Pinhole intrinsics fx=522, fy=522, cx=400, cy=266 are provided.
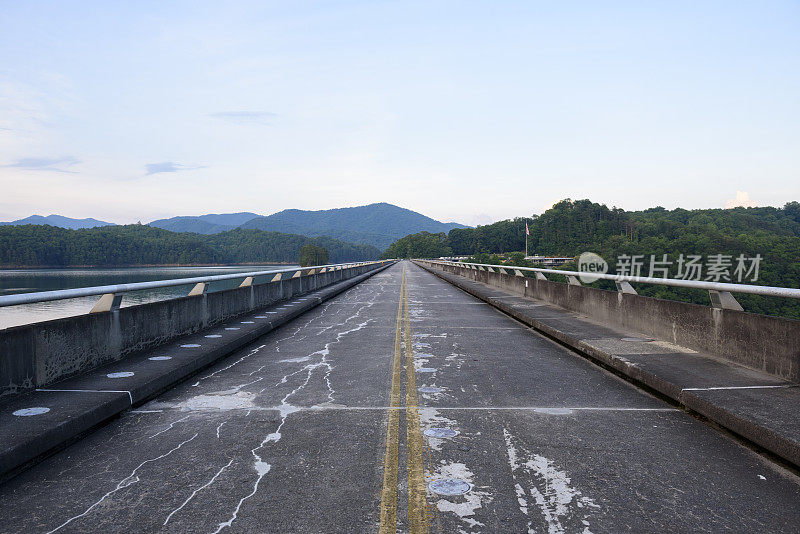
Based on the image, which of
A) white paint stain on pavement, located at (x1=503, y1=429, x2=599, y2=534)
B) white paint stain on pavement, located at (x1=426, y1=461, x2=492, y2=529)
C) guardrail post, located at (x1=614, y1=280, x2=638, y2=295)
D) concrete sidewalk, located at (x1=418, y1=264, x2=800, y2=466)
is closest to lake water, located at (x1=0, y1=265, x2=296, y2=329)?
guardrail post, located at (x1=614, y1=280, x2=638, y2=295)

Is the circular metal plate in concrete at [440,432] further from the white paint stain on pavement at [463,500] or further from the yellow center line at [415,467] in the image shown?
the white paint stain on pavement at [463,500]

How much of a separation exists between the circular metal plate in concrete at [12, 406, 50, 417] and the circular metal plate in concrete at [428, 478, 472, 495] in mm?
4125

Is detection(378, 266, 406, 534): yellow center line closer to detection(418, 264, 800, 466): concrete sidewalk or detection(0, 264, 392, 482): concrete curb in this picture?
detection(0, 264, 392, 482): concrete curb

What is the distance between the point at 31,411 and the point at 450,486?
4388 millimetres

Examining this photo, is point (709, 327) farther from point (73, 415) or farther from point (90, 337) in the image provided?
point (90, 337)

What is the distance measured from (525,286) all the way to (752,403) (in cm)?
1543

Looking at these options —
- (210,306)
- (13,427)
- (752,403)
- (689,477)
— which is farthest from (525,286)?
(13,427)

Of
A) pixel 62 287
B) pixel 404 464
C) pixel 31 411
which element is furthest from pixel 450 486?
pixel 62 287

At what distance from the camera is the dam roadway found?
11.4 feet

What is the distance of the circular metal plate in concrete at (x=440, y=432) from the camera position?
509 centimetres

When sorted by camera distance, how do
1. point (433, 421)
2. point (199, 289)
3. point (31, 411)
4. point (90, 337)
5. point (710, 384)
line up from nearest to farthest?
point (31, 411) < point (433, 421) < point (710, 384) < point (90, 337) < point (199, 289)

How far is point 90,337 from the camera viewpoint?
726 centimetres

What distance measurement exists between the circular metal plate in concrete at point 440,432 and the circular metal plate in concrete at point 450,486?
1.01 metres

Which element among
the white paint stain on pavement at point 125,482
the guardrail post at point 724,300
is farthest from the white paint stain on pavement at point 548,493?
the guardrail post at point 724,300
